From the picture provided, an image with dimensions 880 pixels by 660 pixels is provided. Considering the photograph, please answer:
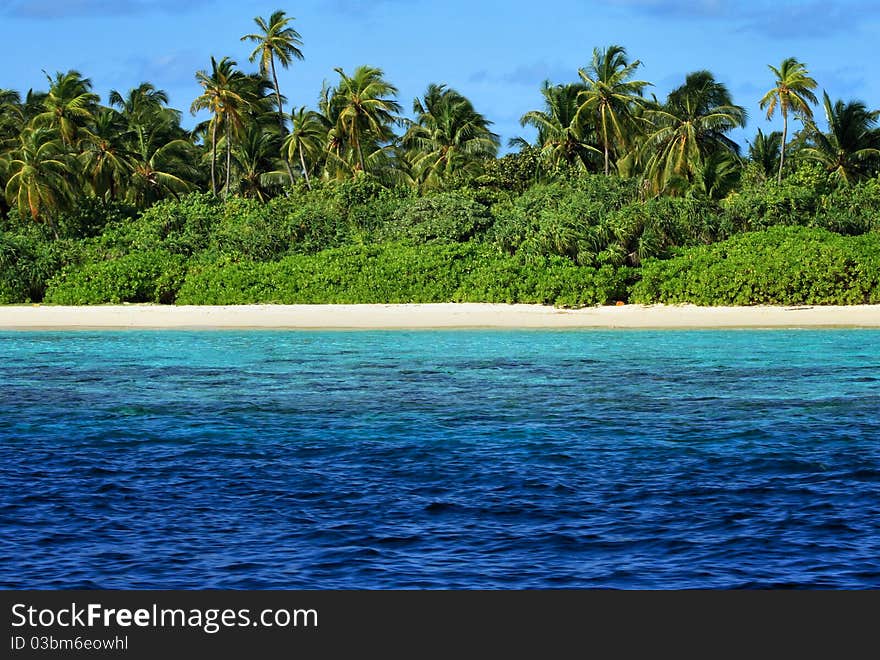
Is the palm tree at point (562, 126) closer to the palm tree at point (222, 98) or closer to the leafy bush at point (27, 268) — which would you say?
the palm tree at point (222, 98)

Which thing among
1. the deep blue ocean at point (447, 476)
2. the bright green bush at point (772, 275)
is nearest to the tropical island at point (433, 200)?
the bright green bush at point (772, 275)

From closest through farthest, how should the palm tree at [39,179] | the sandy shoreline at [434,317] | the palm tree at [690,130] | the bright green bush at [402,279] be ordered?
the sandy shoreline at [434,317] < the bright green bush at [402,279] < the palm tree at [39,179] < the palm tree at [690,130]

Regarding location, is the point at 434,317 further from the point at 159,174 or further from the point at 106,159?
the point at 159,174

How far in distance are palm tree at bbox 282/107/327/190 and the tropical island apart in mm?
127

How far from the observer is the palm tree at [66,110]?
1939 inches

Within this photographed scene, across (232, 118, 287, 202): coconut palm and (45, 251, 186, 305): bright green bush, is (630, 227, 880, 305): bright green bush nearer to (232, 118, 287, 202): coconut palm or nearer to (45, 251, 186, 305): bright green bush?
(45, 251, 186, 305): bright green bush

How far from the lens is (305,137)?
52.7 metres

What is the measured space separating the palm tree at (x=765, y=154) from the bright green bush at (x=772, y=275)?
20.8 metres

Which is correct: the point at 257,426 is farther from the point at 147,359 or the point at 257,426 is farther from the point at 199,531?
the point at 147,359

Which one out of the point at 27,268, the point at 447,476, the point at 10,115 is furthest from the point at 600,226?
the point at 10,115

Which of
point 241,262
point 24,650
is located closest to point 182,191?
point 241,262

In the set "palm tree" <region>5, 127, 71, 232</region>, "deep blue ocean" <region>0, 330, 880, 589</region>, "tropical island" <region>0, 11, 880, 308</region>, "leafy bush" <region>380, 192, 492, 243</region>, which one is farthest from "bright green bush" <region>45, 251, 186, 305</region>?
"deep blue ocean" <region>0, 330, 880, 589</region>

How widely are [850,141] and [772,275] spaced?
71.2 feet

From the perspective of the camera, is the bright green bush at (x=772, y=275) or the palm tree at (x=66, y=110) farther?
the palm tree at (x=66, y=110)
